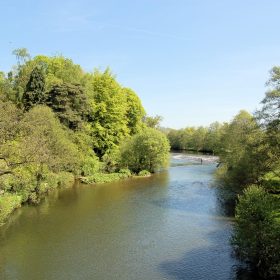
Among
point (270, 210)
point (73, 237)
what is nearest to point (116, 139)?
point (73, 237)

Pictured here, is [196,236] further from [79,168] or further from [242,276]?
[79,168]

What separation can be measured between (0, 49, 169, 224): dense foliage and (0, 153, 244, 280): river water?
3.27 metres

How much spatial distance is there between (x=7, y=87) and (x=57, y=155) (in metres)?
30.2

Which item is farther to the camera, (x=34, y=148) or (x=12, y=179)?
(x=12, y=179)

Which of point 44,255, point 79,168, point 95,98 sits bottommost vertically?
point 44,255

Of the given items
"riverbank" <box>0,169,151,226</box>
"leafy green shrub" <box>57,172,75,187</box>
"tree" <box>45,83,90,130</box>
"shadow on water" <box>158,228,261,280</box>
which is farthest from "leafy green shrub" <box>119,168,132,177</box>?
"shadow on water" <box>158,228,261,280</box>

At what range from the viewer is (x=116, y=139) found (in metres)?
60.5

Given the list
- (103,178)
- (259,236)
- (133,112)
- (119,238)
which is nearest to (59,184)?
(103,178)

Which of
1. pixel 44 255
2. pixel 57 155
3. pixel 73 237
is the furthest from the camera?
pixel 57 155

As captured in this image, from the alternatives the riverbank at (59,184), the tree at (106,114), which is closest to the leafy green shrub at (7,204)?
the riverbank at (59,184)

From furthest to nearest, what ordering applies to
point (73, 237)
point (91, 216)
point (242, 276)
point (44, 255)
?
point (91, 216)
point (73, 237)
point (44, 255)
point (242, 276)

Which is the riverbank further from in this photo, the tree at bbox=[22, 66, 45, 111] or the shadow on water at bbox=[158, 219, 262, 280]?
the shadow on water at bbox=[158, 219, 262, 280]

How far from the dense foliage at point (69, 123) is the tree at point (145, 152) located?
21cm

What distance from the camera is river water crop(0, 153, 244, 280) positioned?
19484 millimetres
